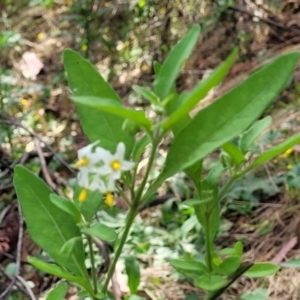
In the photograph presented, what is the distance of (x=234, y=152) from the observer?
723 millimetres

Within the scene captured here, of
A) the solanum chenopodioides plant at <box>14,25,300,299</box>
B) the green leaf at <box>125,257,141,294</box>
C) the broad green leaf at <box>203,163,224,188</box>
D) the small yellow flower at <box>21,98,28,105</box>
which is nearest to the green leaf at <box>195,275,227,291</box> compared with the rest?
the solanum chenopodioides plant at <box>14,25,300,299</box>

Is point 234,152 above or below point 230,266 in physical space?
above

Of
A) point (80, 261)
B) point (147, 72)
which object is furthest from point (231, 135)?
point (147, 72)

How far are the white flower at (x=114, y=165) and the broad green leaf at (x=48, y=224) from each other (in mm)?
166

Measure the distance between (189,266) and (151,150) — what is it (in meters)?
0.24

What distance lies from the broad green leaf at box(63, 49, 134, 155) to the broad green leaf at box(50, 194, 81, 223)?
9 centimetres

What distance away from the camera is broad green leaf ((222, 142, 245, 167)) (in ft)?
2.35

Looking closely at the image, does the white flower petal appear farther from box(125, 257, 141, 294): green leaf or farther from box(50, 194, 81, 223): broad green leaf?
box(125, 257, 141, 294): green leaf

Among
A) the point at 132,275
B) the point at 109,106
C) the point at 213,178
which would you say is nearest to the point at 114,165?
the point at 109,106

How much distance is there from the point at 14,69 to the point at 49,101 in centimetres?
68

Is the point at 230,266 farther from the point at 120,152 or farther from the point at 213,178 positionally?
the point at 120,152

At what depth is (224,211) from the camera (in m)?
1.69

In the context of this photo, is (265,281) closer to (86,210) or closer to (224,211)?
(224,211)

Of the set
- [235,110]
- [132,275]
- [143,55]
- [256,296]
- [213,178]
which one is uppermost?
[235,110]
